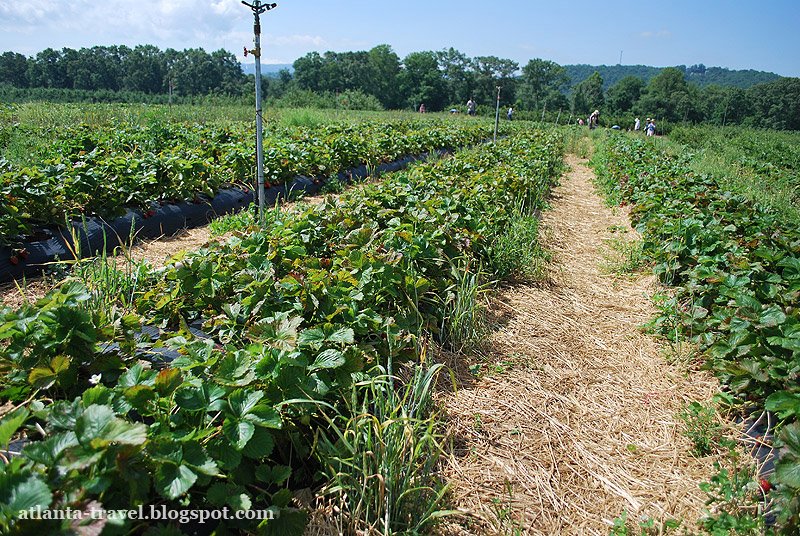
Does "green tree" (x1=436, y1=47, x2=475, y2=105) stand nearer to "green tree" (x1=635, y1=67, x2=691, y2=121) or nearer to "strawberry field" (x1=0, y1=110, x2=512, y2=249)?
"green tree" (x1=635, y1=67, x2=691, y2=121)

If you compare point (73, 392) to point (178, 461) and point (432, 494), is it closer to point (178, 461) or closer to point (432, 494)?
point (178, 461)

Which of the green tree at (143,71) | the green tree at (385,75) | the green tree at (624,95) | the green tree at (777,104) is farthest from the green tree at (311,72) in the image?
the green tree at (777,104)

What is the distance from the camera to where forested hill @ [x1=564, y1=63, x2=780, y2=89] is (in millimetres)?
148950

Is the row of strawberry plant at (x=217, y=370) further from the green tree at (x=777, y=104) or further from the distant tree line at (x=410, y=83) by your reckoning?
the green tree at (x=777, y=104)

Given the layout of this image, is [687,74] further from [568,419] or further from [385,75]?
[568,419]

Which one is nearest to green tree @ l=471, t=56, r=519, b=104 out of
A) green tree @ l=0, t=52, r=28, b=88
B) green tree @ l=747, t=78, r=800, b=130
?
green tree @ l=747, t=78, r=800, b=130

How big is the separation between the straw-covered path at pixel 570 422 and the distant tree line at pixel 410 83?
44994 mm

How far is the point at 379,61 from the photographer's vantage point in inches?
2963

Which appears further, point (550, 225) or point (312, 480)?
point (550, 225)

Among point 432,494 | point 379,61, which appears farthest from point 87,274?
point 379,61

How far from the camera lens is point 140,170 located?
5.28 m

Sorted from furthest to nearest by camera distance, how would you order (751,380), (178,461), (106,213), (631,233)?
(631,233) → (106,213) → (751,380) → (178,461)

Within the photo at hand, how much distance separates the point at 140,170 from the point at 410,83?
234ft

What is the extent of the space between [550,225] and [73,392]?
5879mm
